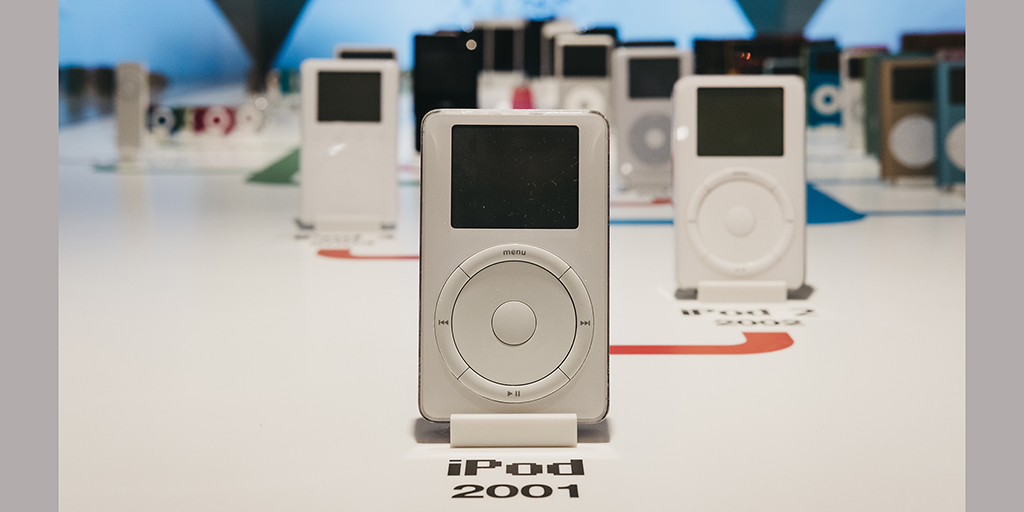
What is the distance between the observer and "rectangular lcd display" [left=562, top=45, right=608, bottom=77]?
8969 millimetres

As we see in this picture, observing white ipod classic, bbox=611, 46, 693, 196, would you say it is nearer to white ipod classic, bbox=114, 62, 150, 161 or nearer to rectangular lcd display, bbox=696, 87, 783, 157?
rectangular lcd display, bbox=696, 87, 783, 157

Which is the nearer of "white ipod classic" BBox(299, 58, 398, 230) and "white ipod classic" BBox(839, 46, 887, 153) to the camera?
"white ipod classic" BBox(299, 58, 398, 230)

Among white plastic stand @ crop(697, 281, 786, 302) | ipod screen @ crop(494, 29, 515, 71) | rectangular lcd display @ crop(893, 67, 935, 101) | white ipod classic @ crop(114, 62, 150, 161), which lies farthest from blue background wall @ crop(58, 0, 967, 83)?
white plastic stand @ crop(697, 281, 786, 302)

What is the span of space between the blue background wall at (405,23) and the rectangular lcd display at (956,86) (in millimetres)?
11904

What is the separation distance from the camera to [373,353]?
315cm

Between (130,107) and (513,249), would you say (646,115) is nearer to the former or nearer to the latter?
(130,107)

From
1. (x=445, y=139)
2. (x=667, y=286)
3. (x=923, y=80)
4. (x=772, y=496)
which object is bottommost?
(x=772, y=496)

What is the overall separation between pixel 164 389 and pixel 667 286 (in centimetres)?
209

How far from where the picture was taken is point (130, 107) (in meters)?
9.27

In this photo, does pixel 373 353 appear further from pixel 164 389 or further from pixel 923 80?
pixel 923 80

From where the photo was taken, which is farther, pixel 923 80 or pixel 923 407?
pixel 923 80

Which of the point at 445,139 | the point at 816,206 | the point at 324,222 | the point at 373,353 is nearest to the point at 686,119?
the point at 373,353

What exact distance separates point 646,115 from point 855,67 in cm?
426

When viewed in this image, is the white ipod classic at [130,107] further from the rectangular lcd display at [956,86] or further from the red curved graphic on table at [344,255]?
the rectangular lcd display at [956,86]
